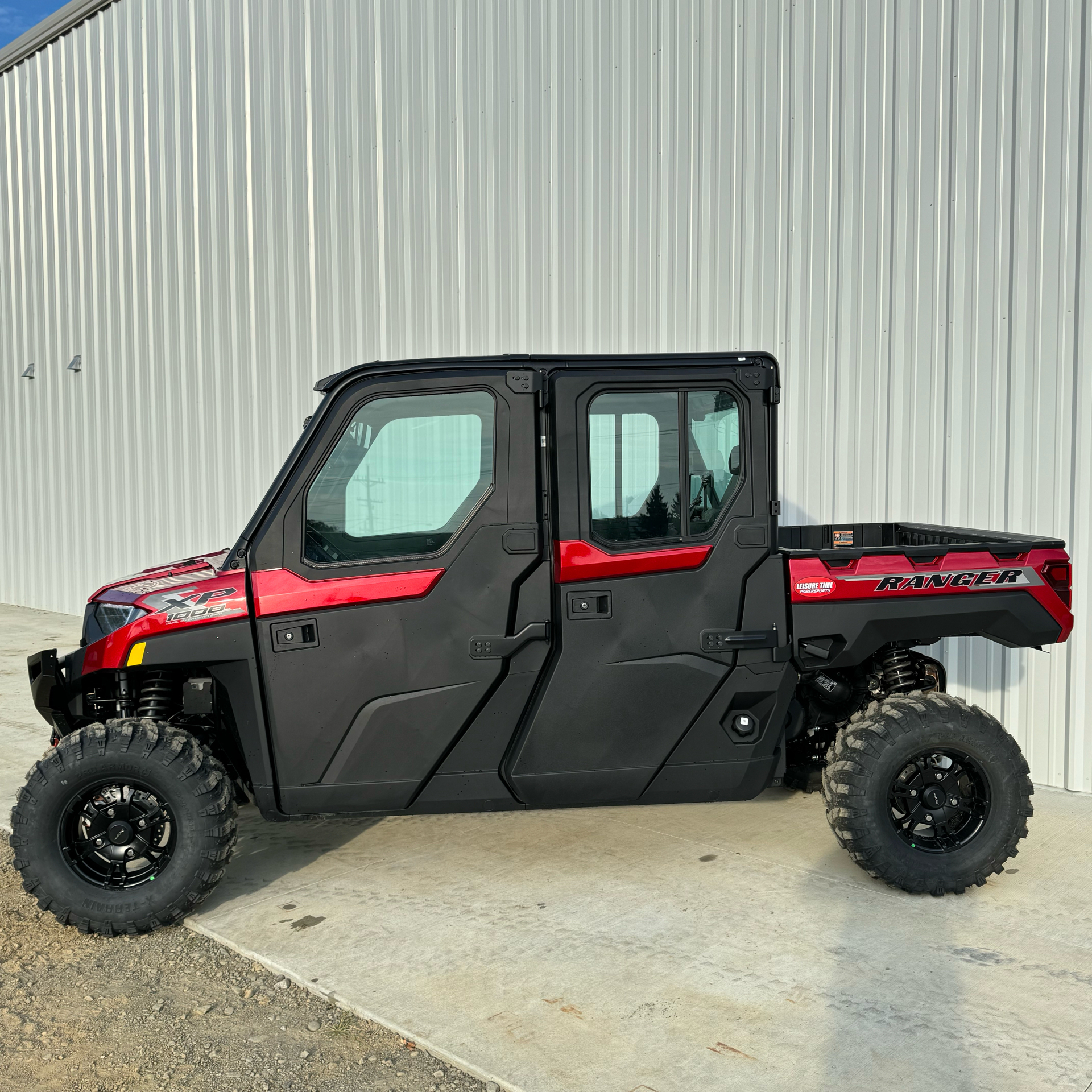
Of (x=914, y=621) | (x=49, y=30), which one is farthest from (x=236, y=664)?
(x=49, y=30)

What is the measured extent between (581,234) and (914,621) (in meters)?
4.66

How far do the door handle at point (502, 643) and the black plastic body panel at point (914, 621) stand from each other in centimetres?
108

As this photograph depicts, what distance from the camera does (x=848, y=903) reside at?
14.3ft

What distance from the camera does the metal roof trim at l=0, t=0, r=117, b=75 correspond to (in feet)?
40.6

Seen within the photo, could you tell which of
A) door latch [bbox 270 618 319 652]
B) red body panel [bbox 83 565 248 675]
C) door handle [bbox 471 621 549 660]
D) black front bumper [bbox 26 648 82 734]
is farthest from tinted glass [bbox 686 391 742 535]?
black front bumper [bbox 26 648 82 734]

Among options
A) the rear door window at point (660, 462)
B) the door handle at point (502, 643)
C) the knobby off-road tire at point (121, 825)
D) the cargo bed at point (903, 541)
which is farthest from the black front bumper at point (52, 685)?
the cargo bed at point (903, 541)

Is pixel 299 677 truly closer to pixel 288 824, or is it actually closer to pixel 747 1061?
pixel 288 824

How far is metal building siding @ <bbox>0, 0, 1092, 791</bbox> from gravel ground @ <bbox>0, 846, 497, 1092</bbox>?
4473 mm

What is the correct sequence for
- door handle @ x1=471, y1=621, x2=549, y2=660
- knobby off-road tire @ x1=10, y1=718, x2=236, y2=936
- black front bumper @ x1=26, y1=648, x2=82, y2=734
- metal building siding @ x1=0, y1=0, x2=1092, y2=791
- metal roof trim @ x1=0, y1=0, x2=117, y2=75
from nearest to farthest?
knobby off-road tire @ x1=10, y1=718, x2=236, y2=936, door handle @ x1=471, y1=621, x2=549, y2=660, black front bumper @ x1=26, y1=648, x2=82, y2=734, metal building siding @ x1=0, y1=0, x2=1092, y2=791, metal roof trim @ x1=0, y1=0, x2=117, y2=75

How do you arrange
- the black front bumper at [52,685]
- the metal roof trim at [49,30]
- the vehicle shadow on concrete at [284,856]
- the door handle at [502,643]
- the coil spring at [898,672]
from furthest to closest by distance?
the metal roof trim at [49,30] < the coil spring at [898,672] < the vehicle shadow on concrete at [284,856] < the black front bumper at [52,685] < the door handle at [502,643]

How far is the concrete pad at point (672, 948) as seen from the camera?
3232 mm

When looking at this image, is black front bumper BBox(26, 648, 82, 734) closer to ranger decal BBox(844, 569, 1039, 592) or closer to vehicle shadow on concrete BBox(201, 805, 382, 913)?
vehicle shadow on concrete BBox(201, 805, 382, 913)

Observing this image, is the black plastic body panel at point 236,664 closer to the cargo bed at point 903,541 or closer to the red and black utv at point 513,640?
the red and black utv at point 513,640

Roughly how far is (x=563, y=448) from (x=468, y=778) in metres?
1.37
